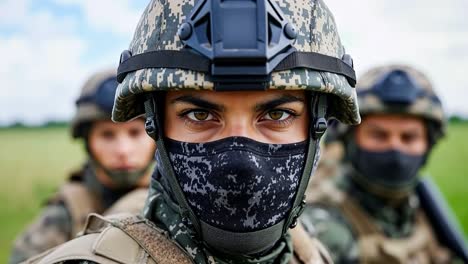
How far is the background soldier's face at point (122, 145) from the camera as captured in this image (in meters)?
5.75

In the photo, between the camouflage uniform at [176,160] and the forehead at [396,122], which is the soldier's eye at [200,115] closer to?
the camouflage uniform at [176,160]

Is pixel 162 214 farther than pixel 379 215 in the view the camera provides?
No

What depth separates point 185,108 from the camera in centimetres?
265

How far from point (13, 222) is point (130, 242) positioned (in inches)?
512

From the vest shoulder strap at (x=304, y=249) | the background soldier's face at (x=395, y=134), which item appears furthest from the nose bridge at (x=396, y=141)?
the vest shoulder strap at (x=304, y=249)

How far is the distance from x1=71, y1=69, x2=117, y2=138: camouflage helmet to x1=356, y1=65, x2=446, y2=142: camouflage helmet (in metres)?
2.07

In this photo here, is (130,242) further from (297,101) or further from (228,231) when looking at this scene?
(297,101)

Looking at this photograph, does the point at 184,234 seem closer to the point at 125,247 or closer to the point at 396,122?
the point at 125,247

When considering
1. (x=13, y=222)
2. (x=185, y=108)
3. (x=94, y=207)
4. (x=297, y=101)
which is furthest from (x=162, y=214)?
(x=13, y=222)

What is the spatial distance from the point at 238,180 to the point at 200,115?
29 cm

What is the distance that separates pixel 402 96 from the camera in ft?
19.1

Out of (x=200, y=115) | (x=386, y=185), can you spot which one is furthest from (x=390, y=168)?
(x=200, y=115)

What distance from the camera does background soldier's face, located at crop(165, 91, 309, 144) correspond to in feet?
8.39

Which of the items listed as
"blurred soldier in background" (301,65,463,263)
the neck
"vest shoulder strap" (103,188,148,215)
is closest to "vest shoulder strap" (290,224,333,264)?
"vest shoulder strap" (103,188,148,215)
